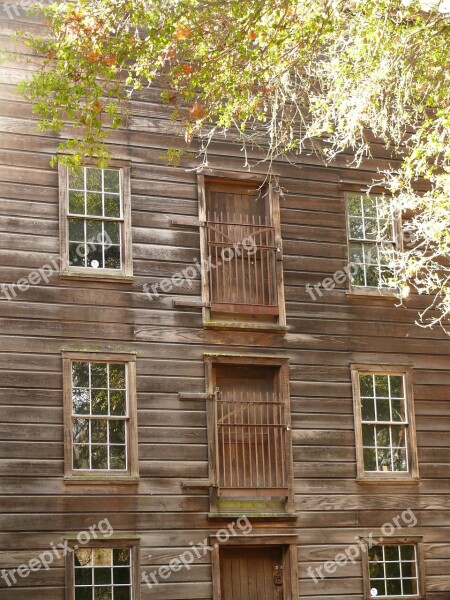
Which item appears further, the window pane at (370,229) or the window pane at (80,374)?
the window pane at (370,229)

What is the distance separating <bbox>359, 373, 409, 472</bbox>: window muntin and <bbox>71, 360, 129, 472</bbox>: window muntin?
3.99m

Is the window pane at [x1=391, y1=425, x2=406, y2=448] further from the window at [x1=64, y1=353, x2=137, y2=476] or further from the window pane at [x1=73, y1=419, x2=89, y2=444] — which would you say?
the window pane at [x1=73, y1=419, x2=89, y2=444]

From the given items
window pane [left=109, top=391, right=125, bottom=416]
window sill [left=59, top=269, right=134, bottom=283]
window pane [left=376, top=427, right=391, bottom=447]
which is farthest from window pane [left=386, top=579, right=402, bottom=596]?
window sill [left=59, top=269, right=134, bottom=283]

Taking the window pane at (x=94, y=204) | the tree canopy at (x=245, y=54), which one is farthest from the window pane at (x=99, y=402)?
the tree canopy at (x=245, y=54)

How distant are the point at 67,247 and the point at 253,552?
5.29 metres

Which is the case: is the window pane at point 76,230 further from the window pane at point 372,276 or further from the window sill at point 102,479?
the window pane at point 372,276

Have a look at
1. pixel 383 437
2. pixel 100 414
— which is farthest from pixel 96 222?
pixel 383 437

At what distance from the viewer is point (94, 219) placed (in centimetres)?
1769

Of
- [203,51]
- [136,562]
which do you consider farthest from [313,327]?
[203,51]

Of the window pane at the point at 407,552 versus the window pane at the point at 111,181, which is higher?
the window pane at the point at 111,181

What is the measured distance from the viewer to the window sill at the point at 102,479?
16641 mm

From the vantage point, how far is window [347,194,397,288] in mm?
19562

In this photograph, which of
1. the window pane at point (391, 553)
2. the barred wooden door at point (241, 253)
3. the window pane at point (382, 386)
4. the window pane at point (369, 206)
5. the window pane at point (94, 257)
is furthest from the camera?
the window pane at point (369, 206)

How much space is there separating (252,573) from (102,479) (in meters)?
2.82
